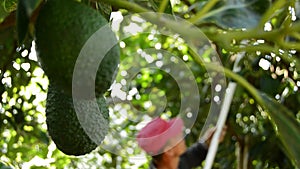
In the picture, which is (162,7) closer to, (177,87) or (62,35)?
(62,35)

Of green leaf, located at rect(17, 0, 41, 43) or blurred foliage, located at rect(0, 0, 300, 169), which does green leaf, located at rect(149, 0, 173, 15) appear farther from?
green leaf, located at rect(17, 0, 41, 43)

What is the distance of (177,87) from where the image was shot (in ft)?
6.25

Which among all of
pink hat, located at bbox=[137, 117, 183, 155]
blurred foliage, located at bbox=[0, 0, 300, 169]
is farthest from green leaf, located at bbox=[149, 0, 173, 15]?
pink hat, located at bbox=[137, 117, 183, 155]

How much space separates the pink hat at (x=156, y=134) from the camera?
1.57 metres

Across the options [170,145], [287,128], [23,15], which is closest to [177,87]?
[170,145]

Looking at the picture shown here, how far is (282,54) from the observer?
871 mm

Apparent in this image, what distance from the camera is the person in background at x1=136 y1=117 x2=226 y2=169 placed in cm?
159

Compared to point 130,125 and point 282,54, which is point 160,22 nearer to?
point 282,54

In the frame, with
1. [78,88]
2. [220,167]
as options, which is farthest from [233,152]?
[78,88]

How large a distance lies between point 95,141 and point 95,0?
150 millimetres

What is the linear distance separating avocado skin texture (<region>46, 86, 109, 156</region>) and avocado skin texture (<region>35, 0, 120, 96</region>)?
0.05 meters

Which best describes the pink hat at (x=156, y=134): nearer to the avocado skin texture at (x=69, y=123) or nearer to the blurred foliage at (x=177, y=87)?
the blurred foliage at (x=177, y=87)

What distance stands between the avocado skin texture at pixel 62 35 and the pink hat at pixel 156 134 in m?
0.96

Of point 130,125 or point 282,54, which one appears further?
point 130,125
